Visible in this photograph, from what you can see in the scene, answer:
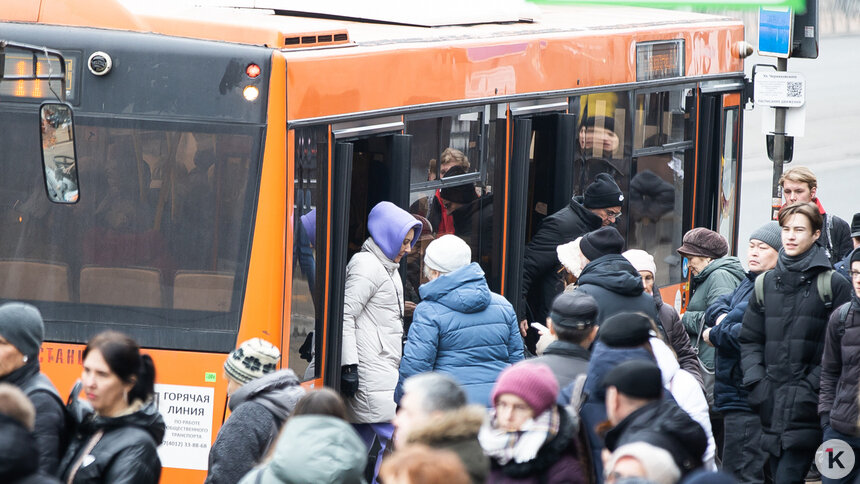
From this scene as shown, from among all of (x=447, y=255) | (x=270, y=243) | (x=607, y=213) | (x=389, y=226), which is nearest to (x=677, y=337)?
(x=447, y=255)

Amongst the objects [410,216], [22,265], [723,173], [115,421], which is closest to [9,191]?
[22,265]

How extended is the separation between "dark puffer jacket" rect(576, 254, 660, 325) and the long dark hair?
237cm

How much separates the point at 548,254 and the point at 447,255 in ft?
6.07

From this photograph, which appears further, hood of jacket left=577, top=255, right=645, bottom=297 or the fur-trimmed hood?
hood of jacket left=577, top=255, right=645, bottom=297

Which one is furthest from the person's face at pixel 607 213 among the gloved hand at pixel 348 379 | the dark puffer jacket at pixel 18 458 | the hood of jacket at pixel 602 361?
the dark puffer jacket at pixel 18 458

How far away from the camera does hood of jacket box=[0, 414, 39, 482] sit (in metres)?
3.61

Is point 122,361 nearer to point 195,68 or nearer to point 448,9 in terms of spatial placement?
point 195,68

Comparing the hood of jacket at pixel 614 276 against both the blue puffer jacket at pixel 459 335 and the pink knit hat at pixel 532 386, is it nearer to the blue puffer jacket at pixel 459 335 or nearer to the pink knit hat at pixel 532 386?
the blue puffer jacket at pixel 459 335

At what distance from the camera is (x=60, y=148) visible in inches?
254

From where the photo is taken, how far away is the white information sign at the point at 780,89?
1090 cm

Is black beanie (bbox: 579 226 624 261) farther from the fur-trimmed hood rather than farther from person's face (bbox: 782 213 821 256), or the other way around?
the fur-trimmed hood

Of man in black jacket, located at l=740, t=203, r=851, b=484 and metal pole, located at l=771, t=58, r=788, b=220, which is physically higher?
metal pole, located at l=771, t=58, r=788, b=220

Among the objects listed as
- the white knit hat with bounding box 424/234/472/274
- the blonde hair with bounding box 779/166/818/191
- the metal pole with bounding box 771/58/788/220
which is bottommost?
the white knit hat with bounding box 424/234/472/274

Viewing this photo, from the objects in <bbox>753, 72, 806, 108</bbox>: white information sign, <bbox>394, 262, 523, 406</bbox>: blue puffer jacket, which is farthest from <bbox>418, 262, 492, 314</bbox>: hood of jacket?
<bbox>753, 72, 806, 108</bbox>: white information sign
